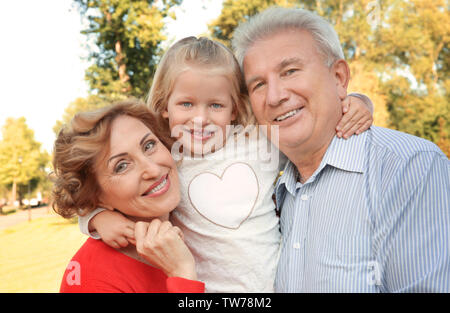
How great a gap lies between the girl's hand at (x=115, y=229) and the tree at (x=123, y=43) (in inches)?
472

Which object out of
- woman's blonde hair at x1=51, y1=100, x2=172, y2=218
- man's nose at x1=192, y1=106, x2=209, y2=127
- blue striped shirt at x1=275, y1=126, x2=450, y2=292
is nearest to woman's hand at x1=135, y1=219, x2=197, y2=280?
woman's blonde hair at x1=51, y1=100, x2=172, y2=218

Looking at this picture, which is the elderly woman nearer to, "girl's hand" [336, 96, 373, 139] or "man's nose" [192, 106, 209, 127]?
"man's nose" [192, 106, 209, 127]

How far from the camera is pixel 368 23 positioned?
23422 millimetres

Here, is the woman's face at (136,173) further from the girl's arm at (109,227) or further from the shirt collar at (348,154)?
the shirt collar at (348,154)

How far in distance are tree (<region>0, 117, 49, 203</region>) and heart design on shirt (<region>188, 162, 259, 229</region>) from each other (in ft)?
120

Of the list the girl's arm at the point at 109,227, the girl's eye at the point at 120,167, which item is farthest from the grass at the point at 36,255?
the girl's eye at the point at 120,167

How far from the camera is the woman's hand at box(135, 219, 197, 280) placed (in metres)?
1.92

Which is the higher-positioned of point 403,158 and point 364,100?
point 364,100

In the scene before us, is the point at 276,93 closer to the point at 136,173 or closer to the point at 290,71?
the point at 290,71

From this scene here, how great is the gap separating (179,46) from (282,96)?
2.92 ft

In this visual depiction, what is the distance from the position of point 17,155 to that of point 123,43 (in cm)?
2505

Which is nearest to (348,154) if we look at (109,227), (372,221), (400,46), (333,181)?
(333,181)
